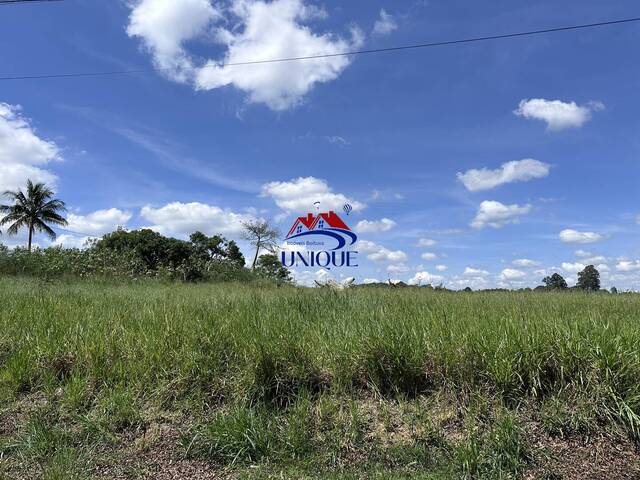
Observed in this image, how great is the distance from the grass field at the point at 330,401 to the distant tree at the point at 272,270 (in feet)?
44.5

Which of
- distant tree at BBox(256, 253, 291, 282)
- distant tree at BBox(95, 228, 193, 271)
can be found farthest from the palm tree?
distant tree at BBox(256, 253, 291, 282)

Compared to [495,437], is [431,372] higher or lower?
higher

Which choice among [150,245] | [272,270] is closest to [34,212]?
[150,245]

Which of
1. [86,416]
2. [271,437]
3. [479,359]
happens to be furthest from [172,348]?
[479,359]

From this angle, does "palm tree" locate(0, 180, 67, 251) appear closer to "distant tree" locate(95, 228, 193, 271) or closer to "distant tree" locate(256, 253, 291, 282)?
"distant tree" locate(95, 228, 193, 271)

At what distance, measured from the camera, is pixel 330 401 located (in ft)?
12.6

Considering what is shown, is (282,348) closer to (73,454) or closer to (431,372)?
(431,372)

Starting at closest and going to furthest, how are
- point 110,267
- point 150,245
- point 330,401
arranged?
point 330,401, point 110,267, point 150,245

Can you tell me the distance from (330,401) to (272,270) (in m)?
18.5

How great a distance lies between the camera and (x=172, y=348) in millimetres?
4625

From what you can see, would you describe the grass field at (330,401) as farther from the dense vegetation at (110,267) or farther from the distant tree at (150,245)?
the distant tree at (150,245)

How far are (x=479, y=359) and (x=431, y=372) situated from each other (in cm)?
44

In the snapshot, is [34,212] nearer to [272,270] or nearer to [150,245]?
[150,245]

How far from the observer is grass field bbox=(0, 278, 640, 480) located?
3277 millimetres
